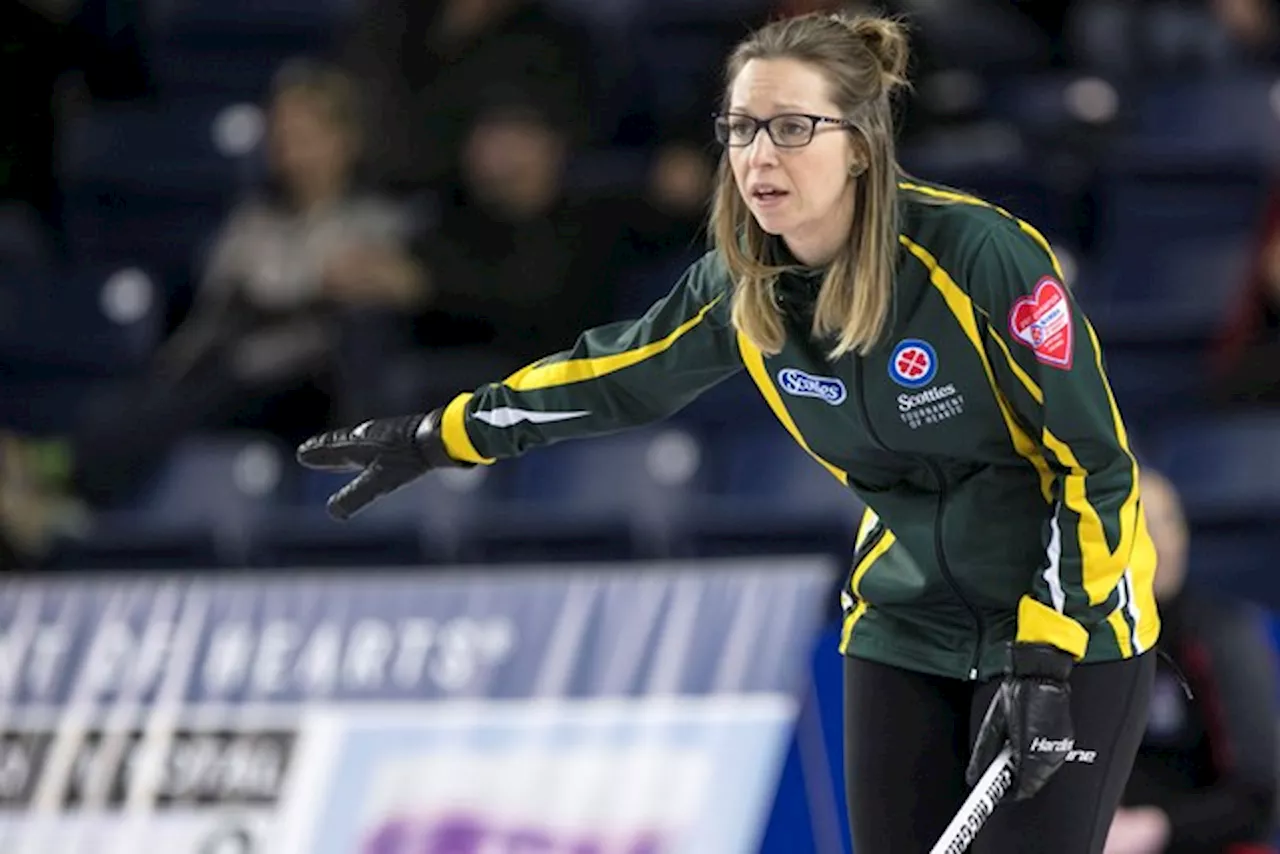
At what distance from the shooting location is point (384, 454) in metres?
3.68

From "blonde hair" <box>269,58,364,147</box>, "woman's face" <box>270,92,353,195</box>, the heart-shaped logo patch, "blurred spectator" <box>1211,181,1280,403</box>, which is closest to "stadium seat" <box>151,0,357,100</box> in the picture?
"blonde hair" <box>269,58,364,147</box>

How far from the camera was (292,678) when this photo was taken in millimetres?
4984

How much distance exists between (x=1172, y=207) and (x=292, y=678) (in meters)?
3.27

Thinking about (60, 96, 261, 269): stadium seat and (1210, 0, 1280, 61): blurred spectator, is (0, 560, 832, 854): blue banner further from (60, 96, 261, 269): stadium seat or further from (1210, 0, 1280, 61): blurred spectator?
(1210, 0, 1280, 61): blurred spectator

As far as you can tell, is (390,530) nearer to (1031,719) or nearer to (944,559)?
(944,559)

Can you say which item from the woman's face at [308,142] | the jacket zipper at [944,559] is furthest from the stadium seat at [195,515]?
the jacket zipper at [944,559]

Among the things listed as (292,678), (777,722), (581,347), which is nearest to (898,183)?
(581,347)

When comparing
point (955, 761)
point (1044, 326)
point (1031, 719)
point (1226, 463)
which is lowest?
point (1226, 463)

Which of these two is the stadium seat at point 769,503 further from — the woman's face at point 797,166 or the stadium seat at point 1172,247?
the woman's face at point 797,166

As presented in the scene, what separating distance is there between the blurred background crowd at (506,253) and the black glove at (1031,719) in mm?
2639

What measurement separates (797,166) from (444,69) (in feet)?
14.3

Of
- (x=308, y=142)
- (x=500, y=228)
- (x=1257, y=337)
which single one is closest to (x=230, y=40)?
(x=308, y=142)

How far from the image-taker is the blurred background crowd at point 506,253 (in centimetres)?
631

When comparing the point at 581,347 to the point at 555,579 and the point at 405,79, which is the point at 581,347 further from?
the point at 405,79
